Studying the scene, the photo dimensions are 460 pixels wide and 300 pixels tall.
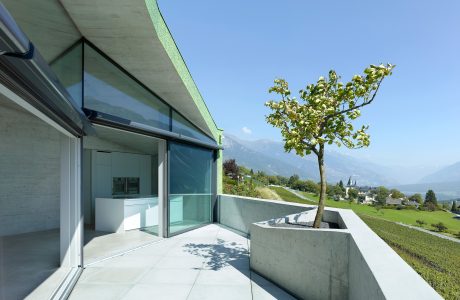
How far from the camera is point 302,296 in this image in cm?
439

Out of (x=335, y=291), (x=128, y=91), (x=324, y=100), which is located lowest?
(x=335, y=291)

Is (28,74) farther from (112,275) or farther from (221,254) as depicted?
(221,254)

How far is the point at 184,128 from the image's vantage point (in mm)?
9453

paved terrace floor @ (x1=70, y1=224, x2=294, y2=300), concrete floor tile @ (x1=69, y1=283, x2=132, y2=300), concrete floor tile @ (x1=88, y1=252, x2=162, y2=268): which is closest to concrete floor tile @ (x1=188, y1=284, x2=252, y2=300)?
paved terrace floor @ (x1=70, y1=224, x2=294, y2=300)

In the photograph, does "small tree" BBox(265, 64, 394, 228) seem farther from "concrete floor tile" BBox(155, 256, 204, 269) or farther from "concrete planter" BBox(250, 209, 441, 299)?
"concrete floor tile" BBox(155, 256, 204, 269)

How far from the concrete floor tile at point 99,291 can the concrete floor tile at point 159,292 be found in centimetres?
16

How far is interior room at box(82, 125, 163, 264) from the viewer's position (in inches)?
326

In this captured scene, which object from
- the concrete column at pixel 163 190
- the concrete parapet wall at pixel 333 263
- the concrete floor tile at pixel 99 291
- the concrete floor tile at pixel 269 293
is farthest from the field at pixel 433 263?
the concrete column at pixel 163 190

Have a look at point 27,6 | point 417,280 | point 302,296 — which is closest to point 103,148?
point 27,6

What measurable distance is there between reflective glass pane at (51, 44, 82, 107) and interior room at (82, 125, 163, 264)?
6.40 ft

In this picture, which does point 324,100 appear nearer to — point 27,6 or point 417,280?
point 417,280

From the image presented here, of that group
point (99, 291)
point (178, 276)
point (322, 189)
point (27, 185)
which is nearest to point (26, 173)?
point (27, 185)

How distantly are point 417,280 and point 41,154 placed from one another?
10949 millimetres

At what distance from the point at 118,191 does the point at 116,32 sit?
7.90m
